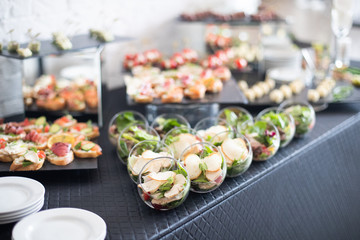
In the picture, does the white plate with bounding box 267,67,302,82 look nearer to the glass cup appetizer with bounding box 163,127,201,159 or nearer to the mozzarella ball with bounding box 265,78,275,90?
the mozzarella ball with bounding box 265,78,275,90

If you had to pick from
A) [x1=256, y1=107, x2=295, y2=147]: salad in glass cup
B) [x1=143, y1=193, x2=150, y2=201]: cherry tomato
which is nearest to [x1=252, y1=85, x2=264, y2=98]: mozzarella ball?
[x1=256, y1=107, x2=295, y2=147]: salad in glass cup

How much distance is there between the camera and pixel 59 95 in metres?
1.98

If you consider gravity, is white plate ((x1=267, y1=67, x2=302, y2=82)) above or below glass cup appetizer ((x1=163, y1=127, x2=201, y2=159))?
below

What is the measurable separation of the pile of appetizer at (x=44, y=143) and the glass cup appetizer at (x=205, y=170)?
1.22 feet

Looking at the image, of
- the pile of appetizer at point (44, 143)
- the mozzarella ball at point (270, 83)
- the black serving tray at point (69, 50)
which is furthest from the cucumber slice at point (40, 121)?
the mozzarella ball at point (270, 83)

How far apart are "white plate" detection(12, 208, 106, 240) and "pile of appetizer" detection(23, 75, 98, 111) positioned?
2.73 ft

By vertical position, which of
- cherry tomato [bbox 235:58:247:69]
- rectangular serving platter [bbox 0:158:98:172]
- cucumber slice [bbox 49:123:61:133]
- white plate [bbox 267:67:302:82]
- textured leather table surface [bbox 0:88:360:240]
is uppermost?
cherry tomato [bbox 235:58:247:69]

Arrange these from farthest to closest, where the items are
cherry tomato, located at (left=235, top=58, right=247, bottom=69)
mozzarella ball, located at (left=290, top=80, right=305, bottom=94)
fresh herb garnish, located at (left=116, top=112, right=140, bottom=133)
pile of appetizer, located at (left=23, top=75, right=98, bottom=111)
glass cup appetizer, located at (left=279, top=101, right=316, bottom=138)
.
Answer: cherry tomato, located at (left=235, top=58, right=247, bottom=69) → mozzarella ball, located at (left=290, top=80, right=305, bottom=94) → pile of appetizer, located at (left=23, top=75, right=98, bottom=111) → glass cup appetizer, located at (left=279, top=101, right=316, bottom=138) → fresh herb garnish, located at (left=116, top=112, right=140, bottom=133)

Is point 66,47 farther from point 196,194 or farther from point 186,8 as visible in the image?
point 186,8

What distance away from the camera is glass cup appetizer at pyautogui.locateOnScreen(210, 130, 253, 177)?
1.42 m

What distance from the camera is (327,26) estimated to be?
451 centimetres

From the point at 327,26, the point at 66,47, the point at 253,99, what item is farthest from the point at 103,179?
the point at 327,26

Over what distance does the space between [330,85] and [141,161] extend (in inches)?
57.9

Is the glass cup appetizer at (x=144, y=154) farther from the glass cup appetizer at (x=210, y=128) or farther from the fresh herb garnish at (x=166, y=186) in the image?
the glass cup appetizer at (x=210, y=128)
